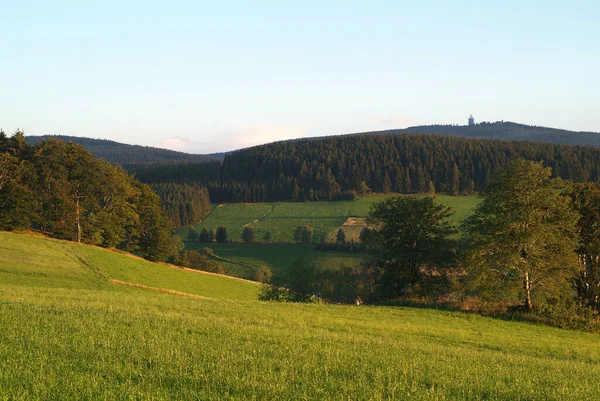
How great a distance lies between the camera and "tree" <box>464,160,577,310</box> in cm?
3350

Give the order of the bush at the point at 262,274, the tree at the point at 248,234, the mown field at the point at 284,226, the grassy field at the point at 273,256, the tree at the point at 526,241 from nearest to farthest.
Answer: the tree at the point at 526,241
the bush at the point at 262,274
the grassy field at the point at 273,256
the mown field at the point at 284,226
the tree at the point at 248,234

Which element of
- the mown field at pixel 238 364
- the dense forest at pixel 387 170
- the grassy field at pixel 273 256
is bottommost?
the grassy field at pixel 273 256

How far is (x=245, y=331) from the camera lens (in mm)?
15398

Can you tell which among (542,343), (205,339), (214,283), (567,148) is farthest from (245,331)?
(567,148)

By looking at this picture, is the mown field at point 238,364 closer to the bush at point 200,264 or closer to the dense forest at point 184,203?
the bush at point 200,264

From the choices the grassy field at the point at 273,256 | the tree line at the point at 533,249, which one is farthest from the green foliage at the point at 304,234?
the tree line at the point at 533,249

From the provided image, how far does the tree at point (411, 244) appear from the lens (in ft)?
141

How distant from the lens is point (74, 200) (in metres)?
63.8

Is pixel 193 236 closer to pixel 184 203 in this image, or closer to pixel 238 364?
pixel 184 203

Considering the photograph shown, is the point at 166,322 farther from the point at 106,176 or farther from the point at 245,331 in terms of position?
the point at 106,176

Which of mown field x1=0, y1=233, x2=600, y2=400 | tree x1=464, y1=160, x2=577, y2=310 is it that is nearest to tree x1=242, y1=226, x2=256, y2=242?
tree x1=464, y1=160, x2=577, y2=310

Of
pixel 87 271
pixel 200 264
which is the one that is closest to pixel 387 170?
pixel 200 264

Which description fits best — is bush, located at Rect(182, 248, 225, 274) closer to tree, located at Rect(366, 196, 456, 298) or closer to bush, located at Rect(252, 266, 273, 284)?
bush, located at Rect(252, 266, 273, 284)

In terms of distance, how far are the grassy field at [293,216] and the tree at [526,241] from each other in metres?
71.2
